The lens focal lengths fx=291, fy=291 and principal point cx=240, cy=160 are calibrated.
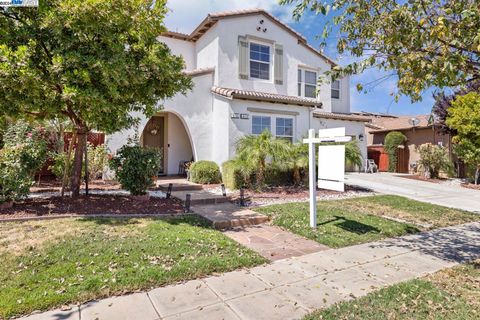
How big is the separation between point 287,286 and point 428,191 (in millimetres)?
12584

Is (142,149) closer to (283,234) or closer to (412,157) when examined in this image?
(283,234)

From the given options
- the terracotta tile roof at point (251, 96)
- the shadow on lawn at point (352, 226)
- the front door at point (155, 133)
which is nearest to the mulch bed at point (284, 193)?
the shadow on lawn at point (352, 226)

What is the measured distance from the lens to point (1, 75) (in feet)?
19.2

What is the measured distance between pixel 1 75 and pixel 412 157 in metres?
23.6

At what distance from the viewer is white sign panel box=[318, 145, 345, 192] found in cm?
673

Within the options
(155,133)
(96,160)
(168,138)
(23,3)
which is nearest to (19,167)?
(23,3)

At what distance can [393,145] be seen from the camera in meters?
21.1

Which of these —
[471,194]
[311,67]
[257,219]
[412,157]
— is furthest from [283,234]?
[412,157]

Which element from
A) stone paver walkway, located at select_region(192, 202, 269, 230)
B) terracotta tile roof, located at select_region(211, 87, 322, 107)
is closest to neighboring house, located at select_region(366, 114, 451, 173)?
terracotta tile roof, located at select_region(211, 87, 322, 107)

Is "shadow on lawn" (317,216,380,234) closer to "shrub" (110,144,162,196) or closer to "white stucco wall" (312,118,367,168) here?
"shrub" (110,144,162,196)

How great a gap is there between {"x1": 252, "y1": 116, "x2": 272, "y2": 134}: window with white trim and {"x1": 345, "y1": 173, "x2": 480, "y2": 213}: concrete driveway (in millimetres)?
5043

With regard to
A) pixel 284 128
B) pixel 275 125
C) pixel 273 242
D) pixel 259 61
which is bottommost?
pixel 273 242

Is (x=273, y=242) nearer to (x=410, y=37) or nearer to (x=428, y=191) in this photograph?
(x=410, y=37)

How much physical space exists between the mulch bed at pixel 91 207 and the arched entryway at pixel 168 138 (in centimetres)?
634
